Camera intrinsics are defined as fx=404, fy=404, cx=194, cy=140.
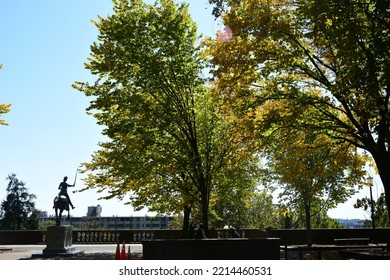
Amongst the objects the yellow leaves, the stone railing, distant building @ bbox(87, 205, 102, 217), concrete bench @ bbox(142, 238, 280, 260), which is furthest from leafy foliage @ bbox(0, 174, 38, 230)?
distant building @ bbox(87, 205, 102, 217)

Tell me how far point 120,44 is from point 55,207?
10.1m

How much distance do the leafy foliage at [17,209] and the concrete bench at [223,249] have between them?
7222cm

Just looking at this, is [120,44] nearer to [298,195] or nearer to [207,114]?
[207,114]

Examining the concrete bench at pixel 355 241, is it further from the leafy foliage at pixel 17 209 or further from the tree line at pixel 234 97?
the leafy foliage at pixel 17 209

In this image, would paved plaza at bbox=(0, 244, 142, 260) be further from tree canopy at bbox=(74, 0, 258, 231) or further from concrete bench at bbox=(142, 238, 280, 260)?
concrete bench at bbox=(142, 238, 280, 260)

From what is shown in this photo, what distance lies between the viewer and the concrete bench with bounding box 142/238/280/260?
41.1ft

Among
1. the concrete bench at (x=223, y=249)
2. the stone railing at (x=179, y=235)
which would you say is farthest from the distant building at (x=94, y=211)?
the concrete bench at (x=223, y=249)

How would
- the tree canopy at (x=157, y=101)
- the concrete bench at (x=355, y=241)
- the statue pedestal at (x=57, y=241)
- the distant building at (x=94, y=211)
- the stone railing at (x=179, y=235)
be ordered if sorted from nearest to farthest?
the tree canopy at (x=157, y=101), the statue pedestal at (x=57, y=241), the concrete bench at (x=355, y=241), the stone railing at (x=179, y=235), the distant building at (x=94, y=211)

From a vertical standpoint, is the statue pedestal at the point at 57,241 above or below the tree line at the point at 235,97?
below

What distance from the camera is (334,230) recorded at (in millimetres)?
32188

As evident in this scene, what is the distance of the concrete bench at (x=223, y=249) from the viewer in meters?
12.5

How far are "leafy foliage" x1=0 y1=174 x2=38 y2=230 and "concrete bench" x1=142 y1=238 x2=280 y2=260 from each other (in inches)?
2843

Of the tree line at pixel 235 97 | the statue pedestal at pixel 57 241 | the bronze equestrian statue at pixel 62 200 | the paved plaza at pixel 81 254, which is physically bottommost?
the paved plaza at pixel 81 254

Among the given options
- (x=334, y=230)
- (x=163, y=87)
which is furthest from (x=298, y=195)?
(x=163, y=87)
